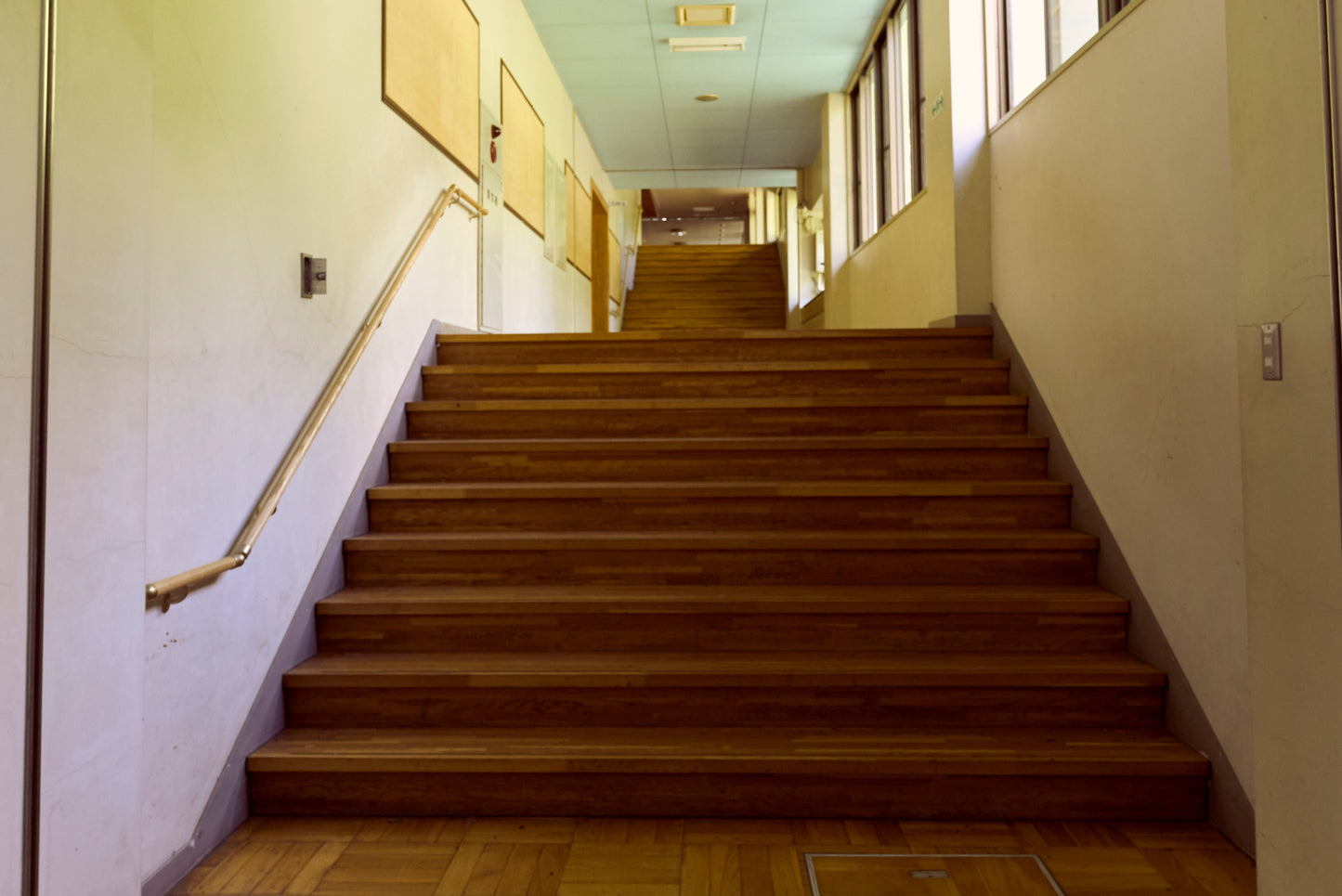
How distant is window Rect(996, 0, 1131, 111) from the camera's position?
3.08 m

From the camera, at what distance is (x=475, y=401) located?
3621mm

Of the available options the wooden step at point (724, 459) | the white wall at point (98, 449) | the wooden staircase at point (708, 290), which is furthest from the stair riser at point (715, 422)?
the wooden staircase at point (708, 290)

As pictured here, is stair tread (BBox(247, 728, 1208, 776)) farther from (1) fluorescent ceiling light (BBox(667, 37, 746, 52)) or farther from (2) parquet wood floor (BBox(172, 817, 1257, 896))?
(1) fluorescent ceiling light (BBox(667, 37, 746, 52))

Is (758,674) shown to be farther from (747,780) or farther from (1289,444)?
(1289,444)

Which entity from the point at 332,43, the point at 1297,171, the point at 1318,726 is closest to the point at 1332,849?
the point at 1318,726

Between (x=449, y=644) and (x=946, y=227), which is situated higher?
(x=946, y=227)

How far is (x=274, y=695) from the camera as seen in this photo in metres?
2.33

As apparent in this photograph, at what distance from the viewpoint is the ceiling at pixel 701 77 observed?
6.00m

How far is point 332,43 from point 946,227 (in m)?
2.84

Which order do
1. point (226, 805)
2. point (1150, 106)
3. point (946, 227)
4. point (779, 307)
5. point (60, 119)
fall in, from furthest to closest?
point (779, 307) < point (946, 227) < point (1150, 106) < point (226, 805) < point (60, 119)

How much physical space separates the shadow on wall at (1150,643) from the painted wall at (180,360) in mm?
2326

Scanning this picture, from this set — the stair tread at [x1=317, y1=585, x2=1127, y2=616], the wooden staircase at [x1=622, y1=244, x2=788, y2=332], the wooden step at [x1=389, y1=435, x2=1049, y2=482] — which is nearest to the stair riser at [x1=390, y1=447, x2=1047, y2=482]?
the wooden step at [x1=389, y1=435, x2=1049, y2=482]

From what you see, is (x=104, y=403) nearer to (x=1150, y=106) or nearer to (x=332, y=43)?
(x=332, y=43)

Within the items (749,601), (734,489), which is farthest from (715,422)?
(749,601)
